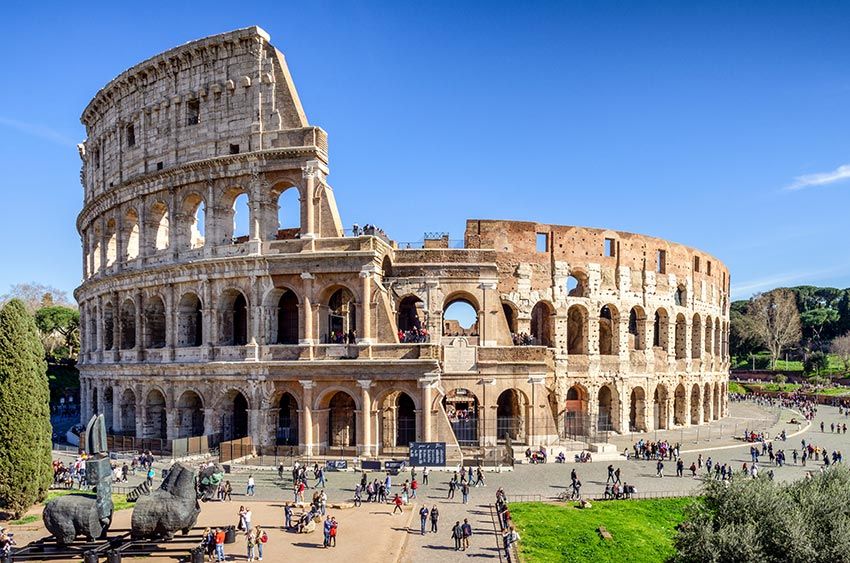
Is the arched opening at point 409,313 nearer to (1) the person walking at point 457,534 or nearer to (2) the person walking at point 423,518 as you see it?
(2) the person walking at point 423,518

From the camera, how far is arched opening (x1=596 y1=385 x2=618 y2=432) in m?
39.4

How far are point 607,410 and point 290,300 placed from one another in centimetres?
2110

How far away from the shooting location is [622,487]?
24.6 metres

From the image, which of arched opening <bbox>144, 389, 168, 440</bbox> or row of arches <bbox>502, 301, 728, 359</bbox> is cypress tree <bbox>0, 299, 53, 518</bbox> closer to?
arched opening <bbox>144, 389, 168, 440</bbox>

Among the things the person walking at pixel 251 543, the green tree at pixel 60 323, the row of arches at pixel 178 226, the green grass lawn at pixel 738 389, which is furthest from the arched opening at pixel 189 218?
the green grass lawn at pixel 738 389

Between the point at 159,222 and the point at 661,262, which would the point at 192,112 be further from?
the point at 661,262

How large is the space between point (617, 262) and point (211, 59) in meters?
26.2

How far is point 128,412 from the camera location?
36188mm

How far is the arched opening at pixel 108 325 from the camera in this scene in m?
37.8

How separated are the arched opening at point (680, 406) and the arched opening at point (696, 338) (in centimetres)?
368

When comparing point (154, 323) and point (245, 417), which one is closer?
point (245, 417)

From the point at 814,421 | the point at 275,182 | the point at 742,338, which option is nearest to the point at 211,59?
the point at 275,182

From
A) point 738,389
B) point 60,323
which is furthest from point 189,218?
point 738,389

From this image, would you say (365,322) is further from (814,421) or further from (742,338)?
(742,338)
